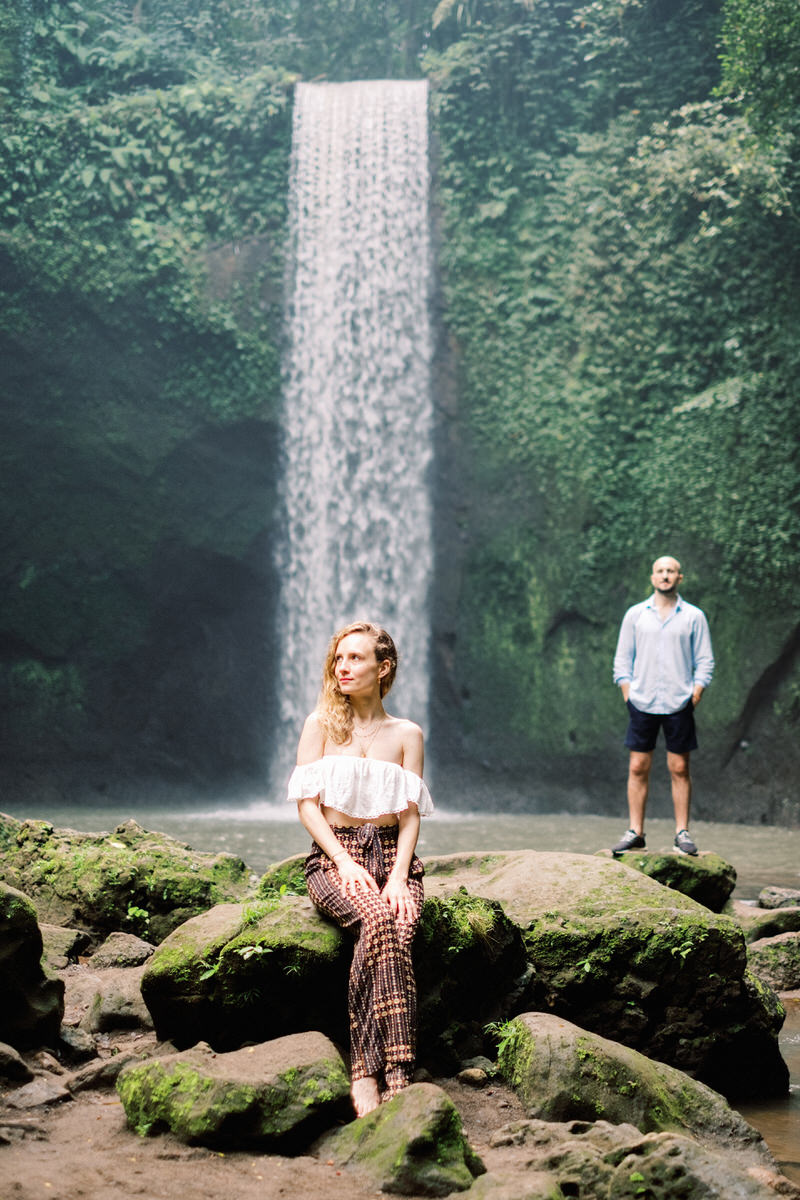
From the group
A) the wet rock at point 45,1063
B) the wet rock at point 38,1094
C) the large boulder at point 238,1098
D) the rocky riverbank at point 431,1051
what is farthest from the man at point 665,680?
the wet rock at point 38,1094

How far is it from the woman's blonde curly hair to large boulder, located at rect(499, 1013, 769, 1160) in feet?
3.79

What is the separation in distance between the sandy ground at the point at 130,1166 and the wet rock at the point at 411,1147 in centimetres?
5

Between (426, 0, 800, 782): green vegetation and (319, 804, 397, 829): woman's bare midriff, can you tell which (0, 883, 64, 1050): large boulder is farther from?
(426, 0, 800, 782): green vegetation

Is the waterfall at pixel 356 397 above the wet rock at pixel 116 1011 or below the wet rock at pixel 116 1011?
above

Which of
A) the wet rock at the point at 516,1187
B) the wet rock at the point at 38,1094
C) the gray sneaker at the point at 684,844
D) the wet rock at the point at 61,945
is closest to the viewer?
the wet rock at the point at 516,1187

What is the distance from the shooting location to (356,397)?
15.3 m

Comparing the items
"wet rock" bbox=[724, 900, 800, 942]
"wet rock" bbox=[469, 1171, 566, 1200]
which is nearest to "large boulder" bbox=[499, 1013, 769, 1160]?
"wet rock" bbox=[469, 1171, 566, 1200]

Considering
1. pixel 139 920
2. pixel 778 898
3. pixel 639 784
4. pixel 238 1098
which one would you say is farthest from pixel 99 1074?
pixel 778 898

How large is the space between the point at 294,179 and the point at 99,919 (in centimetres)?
1301

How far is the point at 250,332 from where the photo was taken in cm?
1543

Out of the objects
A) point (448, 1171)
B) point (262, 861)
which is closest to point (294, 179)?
point (262, 861)

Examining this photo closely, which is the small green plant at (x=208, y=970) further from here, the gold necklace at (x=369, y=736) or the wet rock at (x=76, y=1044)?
the gold necklace at (x=369, y=736)

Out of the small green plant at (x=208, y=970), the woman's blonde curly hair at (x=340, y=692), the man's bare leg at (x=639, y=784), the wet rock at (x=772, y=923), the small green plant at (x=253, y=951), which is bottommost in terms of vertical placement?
the wet rock at (x=772, y=923)

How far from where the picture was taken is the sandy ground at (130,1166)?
262 cm
